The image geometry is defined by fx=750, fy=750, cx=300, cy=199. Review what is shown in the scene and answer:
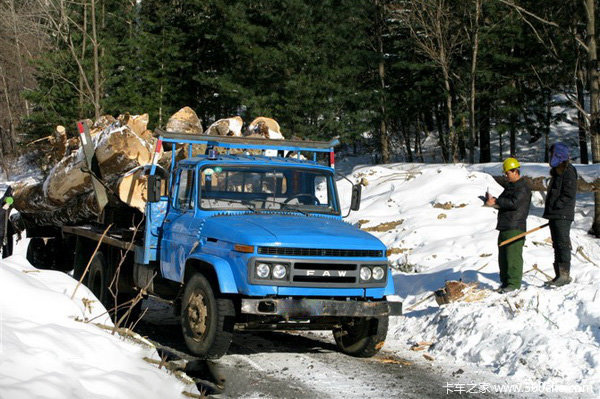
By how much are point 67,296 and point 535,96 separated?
30574 millimetres

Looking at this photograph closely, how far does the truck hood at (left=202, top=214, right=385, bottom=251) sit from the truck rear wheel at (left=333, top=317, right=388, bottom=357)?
2.88 feet

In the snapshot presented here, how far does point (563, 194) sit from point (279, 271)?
167 inches

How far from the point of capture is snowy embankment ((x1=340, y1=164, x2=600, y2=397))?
7605 millimetres

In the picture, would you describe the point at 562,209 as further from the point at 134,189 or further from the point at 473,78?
the point at 473,78

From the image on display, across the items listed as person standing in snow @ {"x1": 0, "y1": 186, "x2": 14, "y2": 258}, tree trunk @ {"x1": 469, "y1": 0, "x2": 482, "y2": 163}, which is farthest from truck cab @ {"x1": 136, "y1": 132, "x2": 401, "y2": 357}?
tree trunk @ {"x1": 469, "y1": 0, "x2": 482, "y2": 163}

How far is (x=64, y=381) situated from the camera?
4613 mm

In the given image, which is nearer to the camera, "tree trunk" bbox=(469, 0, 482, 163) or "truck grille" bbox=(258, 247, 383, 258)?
"truck grille" bbox=(258, 247, 383, 258)

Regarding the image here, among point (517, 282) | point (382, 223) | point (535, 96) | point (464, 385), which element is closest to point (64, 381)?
point (464, 385)

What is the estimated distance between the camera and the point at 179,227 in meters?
8.88

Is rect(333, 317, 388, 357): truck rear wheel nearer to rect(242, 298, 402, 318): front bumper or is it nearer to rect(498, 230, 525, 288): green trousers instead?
rect(242, 298, 402, 318): front bumper

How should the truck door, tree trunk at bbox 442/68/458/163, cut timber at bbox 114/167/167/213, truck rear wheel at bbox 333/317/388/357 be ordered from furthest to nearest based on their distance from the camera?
tree trunk at bbox 442/68/458/163 → cut timber at bbox 114/167/167/213 → the truck door → truck rear wheel at bbox 333/317/388/357

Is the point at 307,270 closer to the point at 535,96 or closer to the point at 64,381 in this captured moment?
the point at 64,381

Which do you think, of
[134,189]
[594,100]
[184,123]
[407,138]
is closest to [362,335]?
[134,189]

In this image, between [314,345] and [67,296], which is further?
[314,345]
